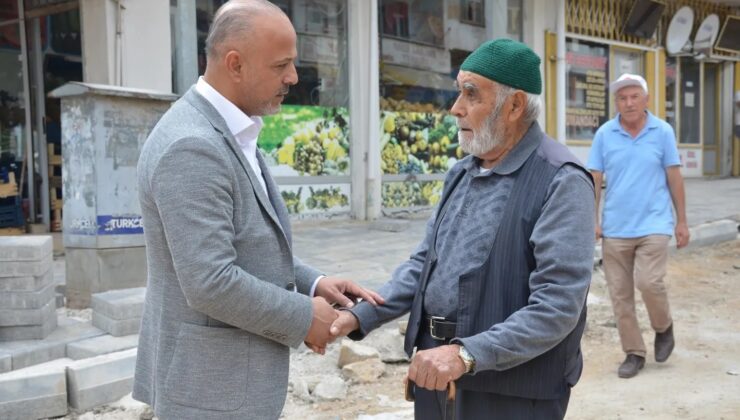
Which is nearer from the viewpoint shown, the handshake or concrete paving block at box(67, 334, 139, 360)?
the handshake

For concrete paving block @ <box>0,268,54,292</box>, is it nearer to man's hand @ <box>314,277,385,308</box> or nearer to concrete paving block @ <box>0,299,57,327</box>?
concrete paving block @ <box>0,299,57,327</box>

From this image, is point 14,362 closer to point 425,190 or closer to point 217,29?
Result: point 217,29

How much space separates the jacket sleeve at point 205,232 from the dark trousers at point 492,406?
0.75 metres

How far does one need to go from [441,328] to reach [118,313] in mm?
3232

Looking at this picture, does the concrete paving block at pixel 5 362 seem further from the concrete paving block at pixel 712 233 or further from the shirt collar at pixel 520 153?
the concrete paving block at pixel 712 233

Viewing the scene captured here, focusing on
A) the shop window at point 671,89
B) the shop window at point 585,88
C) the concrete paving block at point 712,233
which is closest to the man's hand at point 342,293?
the concrete paving block at point 712,233

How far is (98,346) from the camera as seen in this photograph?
15.0 feet

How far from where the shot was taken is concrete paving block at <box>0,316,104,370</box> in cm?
439

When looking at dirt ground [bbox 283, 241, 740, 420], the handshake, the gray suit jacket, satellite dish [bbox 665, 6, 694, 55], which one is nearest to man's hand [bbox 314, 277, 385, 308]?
the handshake

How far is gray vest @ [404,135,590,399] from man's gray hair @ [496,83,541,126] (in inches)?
5.8

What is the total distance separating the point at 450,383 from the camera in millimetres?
2088

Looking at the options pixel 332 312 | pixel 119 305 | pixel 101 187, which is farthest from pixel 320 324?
pixel 101 187

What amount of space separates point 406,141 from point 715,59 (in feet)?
34.9

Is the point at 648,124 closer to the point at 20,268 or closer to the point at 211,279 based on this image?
the point at 211,279
